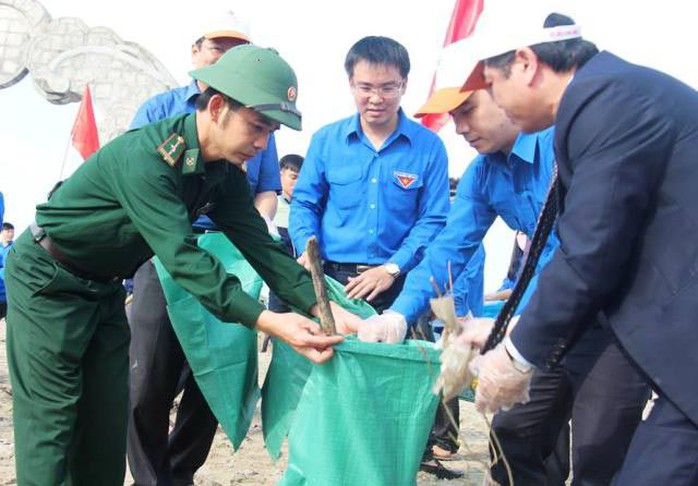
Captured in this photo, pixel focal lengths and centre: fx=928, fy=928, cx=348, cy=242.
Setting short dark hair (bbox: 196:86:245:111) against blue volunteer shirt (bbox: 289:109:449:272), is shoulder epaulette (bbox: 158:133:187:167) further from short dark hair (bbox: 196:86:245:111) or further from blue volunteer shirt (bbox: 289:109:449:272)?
blue volunteer shirt (bbox: 289:109:449:272)

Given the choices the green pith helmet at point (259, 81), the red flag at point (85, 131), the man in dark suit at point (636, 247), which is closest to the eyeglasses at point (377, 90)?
the green pith helmet at point (259, 81)

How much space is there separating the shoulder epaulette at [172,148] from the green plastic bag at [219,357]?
27.8 inches

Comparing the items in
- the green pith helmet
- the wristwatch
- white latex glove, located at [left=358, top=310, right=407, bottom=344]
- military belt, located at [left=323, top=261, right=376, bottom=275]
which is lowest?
military belt, located at [left=323, top=261, right=376, bottom=275]

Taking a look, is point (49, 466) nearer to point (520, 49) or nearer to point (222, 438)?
point (520, 49)

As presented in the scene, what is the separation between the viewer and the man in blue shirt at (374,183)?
4.30 meters

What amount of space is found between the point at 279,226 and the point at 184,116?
16.7 ft

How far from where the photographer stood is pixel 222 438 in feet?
18.3

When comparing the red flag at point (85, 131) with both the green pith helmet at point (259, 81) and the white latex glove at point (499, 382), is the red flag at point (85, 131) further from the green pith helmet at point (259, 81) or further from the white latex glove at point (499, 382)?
the white latex glove at point (499, 382)

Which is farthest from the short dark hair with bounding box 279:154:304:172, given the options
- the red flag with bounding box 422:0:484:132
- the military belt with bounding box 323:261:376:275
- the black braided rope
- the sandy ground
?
the black braided rope

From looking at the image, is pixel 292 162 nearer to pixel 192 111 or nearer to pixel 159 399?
pixel 192 111

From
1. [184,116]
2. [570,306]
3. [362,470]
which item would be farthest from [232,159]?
[570,306]

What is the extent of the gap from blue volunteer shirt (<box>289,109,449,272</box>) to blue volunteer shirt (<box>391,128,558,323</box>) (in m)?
0.42

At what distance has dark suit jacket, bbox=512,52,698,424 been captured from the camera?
202cm

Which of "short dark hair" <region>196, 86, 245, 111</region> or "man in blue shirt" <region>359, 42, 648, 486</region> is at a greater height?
"short dark hair" <region>196, 86, 245, 111</region>
